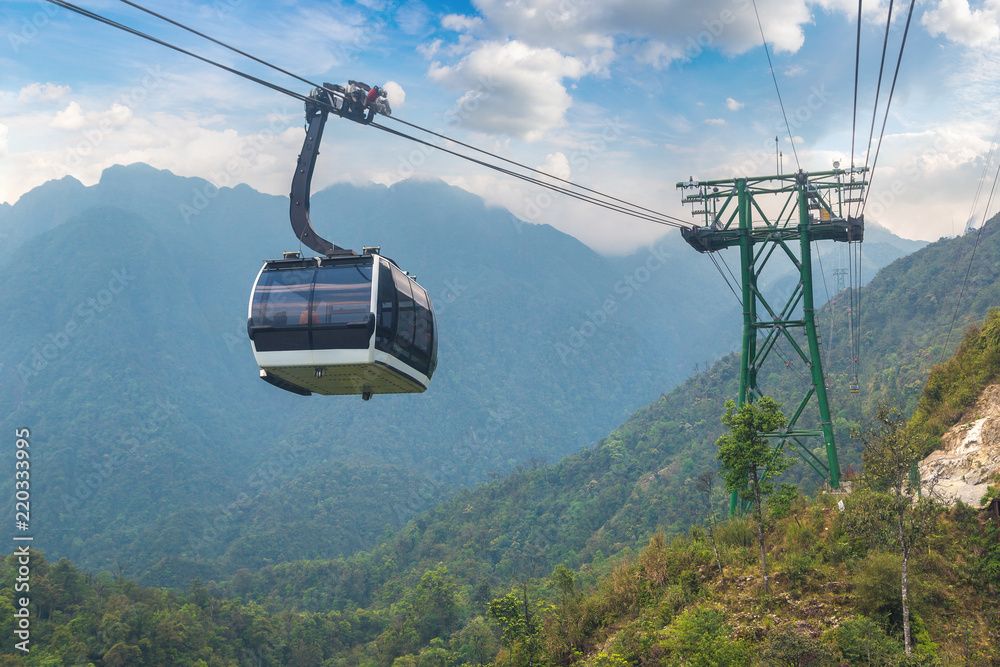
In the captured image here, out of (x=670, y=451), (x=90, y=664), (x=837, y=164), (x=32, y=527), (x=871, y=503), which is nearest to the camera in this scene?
(x=871, y=503)

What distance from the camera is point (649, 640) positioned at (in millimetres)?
16547

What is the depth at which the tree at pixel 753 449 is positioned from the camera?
17.8 metres

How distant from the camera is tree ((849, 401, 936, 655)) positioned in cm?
1428

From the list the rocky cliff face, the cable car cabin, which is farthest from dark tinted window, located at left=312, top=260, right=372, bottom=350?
the rocky cliff face

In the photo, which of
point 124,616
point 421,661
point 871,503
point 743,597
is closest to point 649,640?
point 743,597

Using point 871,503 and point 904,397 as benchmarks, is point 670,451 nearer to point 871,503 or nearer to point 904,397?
point 904,397

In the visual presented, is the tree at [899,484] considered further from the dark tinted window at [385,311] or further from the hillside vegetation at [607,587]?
the dark tinted window at [385,311]

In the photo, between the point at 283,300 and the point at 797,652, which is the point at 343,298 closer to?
the point at 283,300

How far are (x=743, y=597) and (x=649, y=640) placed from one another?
2.40 meters

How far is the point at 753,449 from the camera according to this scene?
17.9 meters

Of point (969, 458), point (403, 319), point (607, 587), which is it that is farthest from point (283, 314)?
point (969, 458)

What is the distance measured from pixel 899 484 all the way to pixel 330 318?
11.6m

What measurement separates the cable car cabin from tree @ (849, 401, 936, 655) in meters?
10.1

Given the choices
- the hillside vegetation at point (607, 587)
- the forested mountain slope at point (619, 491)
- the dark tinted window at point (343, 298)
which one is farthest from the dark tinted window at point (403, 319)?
the forested mountain slope at point (619, 491)
